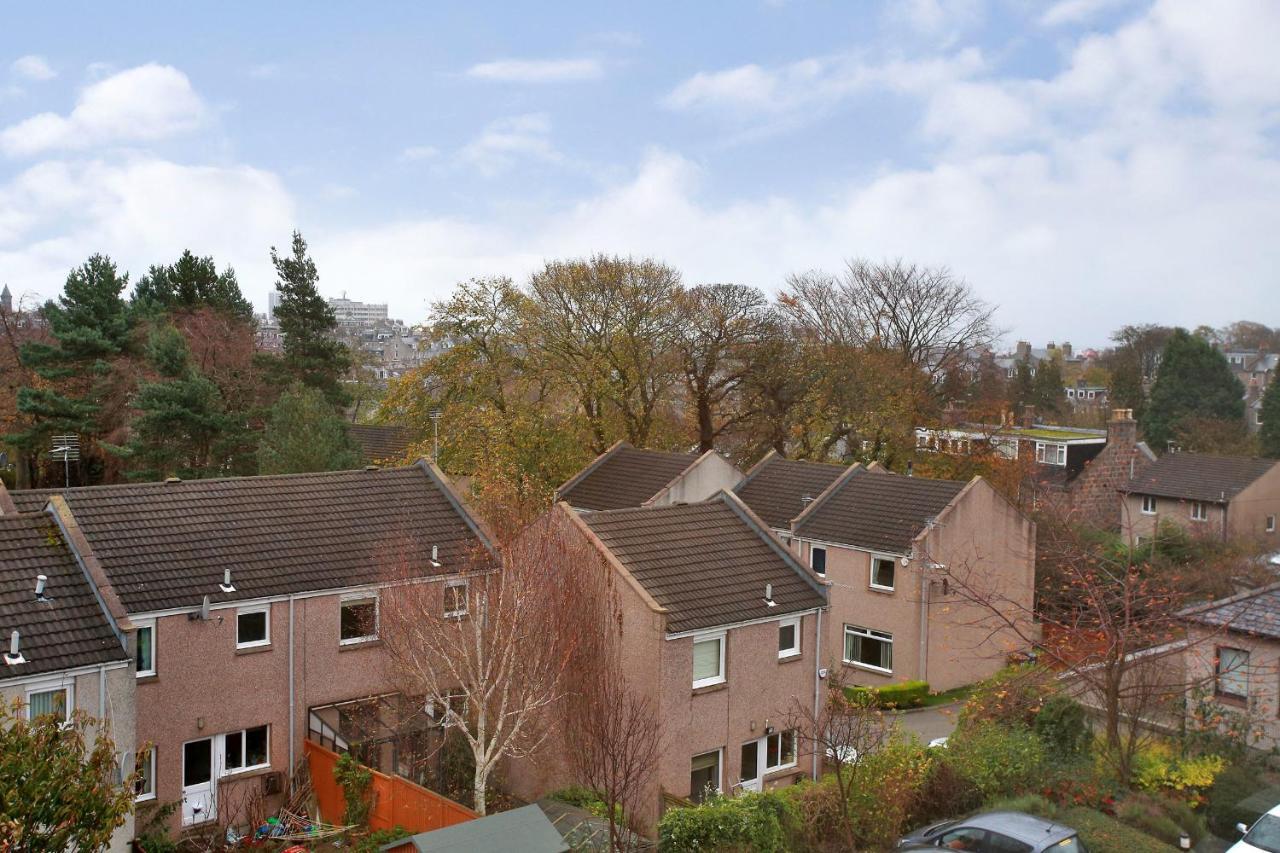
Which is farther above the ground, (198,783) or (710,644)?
(710,644)

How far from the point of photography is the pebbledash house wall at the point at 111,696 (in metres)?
18.5

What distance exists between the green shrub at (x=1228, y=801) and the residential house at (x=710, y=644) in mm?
8471

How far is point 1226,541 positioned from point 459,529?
4147 cm

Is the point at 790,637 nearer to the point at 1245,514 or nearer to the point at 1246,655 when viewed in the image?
the point at 1246,655

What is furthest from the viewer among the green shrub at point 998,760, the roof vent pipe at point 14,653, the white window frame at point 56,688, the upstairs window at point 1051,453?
the upstairs window at point 1051,453

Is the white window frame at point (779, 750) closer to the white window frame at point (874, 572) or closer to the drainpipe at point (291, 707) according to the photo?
the white window frame at point (874, 572)

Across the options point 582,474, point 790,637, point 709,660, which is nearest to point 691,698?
point 709,660

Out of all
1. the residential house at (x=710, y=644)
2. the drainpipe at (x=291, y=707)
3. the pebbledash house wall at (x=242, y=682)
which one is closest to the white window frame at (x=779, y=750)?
the residential house at (x=710, y=644)

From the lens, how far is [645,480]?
132ft

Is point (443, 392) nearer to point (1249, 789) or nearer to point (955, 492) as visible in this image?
point (955, 492)

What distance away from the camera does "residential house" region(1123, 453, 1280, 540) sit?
2162 inches

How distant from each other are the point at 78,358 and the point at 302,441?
718 inches

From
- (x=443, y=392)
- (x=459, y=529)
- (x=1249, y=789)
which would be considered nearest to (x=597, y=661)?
(x=459, y=529)

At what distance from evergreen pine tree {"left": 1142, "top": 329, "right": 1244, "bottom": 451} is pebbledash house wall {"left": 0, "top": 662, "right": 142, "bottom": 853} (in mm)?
75960
